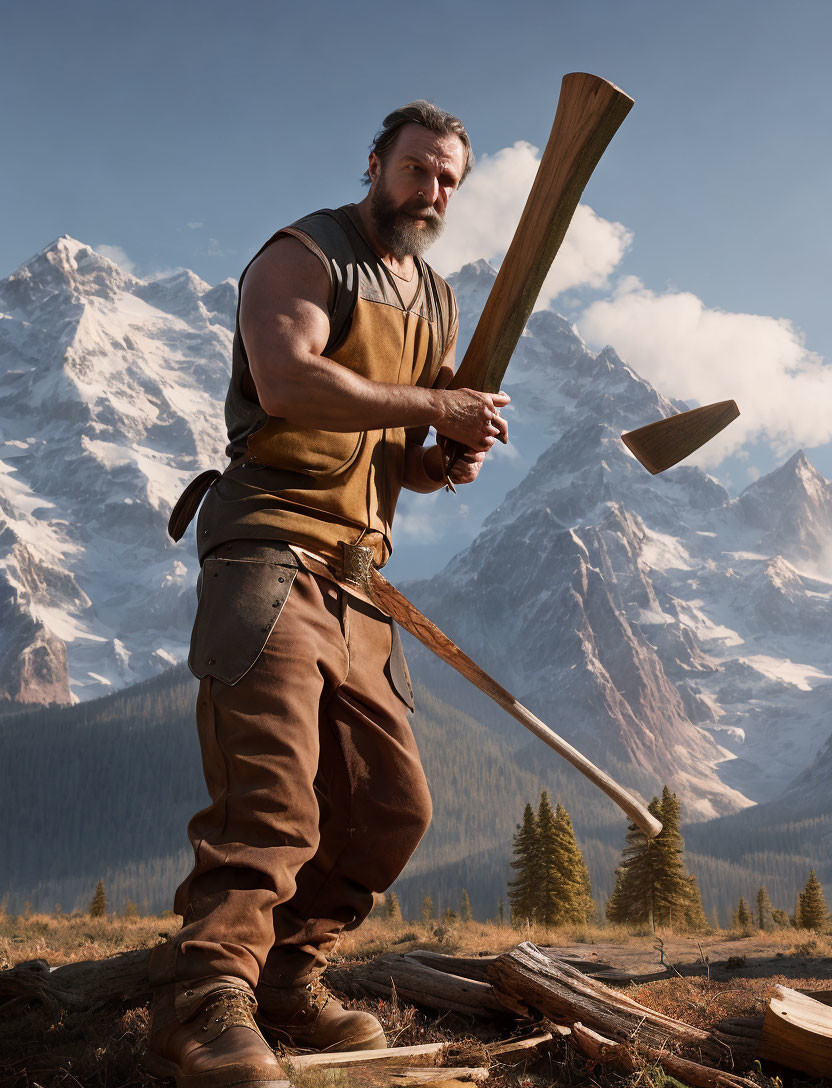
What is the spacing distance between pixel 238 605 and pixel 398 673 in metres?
0.81

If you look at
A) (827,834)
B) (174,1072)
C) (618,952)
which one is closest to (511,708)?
(174,1072)

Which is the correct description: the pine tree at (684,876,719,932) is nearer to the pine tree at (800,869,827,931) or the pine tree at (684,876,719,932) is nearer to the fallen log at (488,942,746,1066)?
the pine tree at (800,869,827,931)

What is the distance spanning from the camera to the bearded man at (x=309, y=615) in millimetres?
2631

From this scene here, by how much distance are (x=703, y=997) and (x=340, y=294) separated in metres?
3.77

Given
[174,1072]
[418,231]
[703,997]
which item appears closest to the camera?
[174,1072]

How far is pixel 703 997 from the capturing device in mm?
4289

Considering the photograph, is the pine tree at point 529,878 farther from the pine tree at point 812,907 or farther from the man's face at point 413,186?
the man's face at point 413,186

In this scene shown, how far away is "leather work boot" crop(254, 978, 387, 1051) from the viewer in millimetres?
3184

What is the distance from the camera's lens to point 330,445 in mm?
3131

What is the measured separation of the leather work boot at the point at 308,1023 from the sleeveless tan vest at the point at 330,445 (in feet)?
5.35

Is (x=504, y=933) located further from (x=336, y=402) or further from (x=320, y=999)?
(x=336, y=402)

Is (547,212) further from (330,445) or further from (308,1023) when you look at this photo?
(308,1023)

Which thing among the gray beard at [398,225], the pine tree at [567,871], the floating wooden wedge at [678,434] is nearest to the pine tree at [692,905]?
the pine tree at [567,871]

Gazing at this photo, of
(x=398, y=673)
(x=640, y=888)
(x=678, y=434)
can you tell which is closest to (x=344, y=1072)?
(x=398, y=673)
